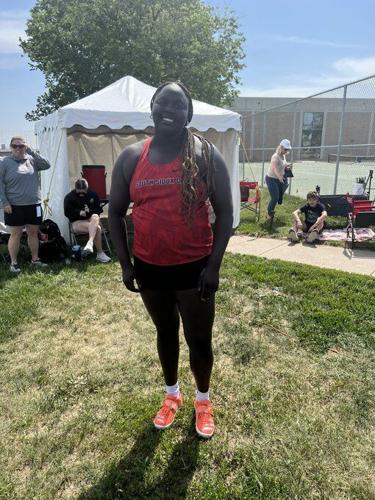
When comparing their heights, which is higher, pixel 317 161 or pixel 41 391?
pixel 317 161

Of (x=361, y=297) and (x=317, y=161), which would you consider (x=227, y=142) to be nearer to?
(x=361, y=297)

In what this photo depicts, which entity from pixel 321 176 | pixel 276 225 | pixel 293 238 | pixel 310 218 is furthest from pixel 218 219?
pixel 321 176

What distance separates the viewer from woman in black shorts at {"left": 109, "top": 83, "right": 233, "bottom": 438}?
1909mm

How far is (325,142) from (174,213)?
3551cm

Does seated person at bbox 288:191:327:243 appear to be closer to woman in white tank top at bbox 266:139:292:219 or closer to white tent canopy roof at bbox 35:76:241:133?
woman in white tank top at bbox 266:139:292:219

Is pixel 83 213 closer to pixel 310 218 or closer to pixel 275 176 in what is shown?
pixel 310 218

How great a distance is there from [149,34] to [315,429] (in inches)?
763

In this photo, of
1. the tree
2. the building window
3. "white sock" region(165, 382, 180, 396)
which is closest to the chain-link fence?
the building window

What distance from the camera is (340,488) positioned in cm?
202

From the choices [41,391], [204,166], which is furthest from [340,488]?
[41,391]

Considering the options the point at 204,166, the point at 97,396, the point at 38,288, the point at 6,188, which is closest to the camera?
the point at 204,166

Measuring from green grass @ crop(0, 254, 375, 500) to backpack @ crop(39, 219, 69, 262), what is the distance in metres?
1.64

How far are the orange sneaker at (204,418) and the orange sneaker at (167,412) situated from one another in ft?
0.48

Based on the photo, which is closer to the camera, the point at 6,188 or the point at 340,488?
the point at 340,488
